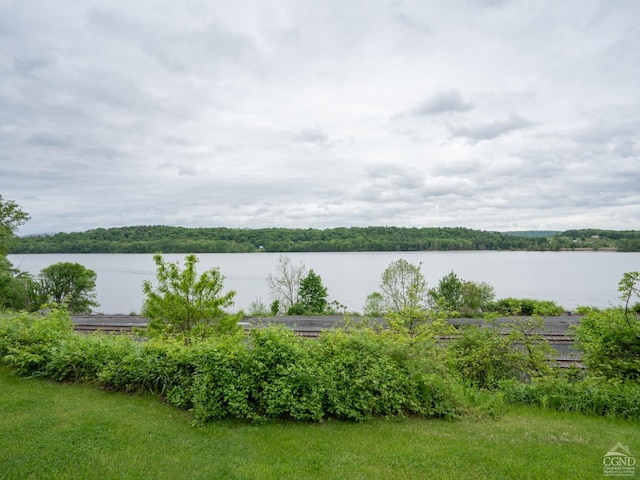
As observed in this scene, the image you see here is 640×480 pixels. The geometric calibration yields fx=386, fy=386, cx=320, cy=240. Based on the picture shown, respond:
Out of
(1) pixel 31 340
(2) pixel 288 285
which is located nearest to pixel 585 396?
(1) pixel 31 340

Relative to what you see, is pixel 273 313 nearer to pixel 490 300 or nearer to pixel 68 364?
pixel 490 300

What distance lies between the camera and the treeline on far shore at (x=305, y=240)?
9650 centimetres

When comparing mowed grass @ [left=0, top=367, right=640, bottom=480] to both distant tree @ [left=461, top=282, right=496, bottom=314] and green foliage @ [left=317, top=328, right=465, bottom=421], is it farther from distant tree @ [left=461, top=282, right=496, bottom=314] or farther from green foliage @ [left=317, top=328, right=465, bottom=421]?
distant tree @ [left=461, top=282, right=496, bottom=314]

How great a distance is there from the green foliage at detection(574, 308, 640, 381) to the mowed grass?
1745mm

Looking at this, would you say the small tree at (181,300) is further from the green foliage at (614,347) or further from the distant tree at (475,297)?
the distant tree at (475,297)

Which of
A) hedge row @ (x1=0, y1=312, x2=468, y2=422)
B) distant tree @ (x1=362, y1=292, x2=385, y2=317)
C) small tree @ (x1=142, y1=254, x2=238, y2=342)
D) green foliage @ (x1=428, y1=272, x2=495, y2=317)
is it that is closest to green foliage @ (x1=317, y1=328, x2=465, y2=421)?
hedge row @ (x1=0, y1=312, x2=468, y2=422)

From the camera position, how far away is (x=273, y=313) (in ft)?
98.4

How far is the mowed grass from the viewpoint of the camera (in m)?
4.19

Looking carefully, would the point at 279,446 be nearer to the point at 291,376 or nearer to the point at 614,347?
the point at 291,376

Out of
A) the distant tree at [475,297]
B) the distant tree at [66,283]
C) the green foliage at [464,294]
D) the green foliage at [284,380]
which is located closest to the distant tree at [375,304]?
the green foliage at [464,294]

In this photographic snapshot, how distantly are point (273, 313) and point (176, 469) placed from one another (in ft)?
85.5

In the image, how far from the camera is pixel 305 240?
101312 mm

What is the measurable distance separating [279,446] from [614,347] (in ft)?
23.2

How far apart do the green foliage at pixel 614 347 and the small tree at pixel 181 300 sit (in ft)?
27.4
